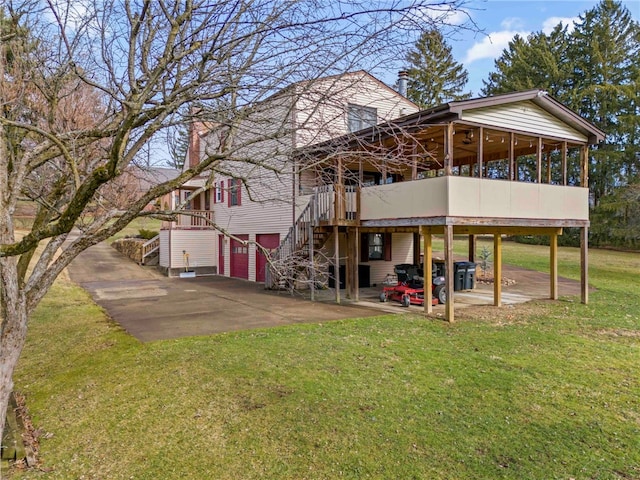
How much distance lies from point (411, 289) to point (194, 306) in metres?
5.71

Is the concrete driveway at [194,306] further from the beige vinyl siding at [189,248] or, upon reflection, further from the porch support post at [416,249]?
the porch support post at [416,249]

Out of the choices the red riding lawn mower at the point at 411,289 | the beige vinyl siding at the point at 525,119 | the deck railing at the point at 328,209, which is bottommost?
the red riding lawn mower at the point at 411,289

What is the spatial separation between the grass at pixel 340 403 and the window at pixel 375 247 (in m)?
7.37

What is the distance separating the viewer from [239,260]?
18594 mm

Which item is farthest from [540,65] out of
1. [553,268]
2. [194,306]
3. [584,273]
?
[194,306]

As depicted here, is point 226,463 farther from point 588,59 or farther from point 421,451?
point 588,59

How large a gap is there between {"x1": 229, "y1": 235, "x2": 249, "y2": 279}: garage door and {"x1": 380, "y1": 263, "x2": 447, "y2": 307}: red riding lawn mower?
7542 mm

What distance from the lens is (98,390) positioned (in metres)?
5.55

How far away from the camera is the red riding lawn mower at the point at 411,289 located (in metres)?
11.3

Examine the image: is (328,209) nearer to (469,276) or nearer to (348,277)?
(348,277)

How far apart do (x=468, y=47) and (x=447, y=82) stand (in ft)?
124

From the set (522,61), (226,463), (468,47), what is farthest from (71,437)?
(522,61)

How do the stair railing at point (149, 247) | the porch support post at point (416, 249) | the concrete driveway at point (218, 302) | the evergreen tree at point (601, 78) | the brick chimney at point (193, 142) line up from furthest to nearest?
the evergreen tree at point (601, 78), the stair railing at point (149, 247), the porch support post at point (416, 249), the concrete driveway at point (218, 302), the brick chimney at point (193, 142)

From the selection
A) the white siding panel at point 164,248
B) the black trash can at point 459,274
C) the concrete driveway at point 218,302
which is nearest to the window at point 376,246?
the concrete driveway at point 218,302
